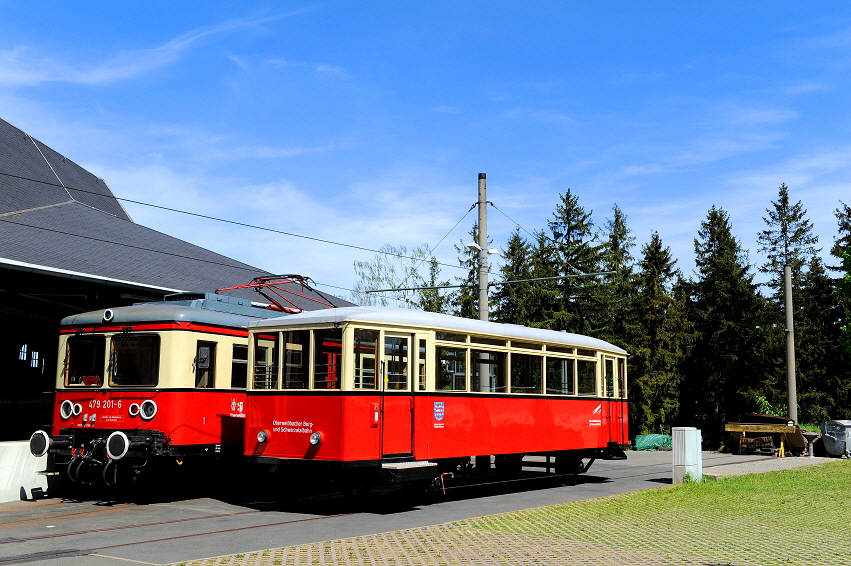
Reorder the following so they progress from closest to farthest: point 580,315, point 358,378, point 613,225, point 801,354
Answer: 1. point 358,378
2. point 580,315
3. point 801,354
4. point 613,225

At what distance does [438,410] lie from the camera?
14.0 m

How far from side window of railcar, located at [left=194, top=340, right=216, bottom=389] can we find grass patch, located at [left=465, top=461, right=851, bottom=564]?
5.49 metres

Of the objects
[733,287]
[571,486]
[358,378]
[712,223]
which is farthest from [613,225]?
[358,378]

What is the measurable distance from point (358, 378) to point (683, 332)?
121 feet

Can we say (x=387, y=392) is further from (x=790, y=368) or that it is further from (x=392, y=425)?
(x=790, y=368)

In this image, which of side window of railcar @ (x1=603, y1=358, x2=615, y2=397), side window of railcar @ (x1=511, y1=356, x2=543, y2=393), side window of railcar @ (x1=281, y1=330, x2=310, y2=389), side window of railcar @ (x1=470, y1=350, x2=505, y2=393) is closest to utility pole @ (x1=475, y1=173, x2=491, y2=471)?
side window of railcar @ (x1=603, y1=358, x2=615, y2=397)

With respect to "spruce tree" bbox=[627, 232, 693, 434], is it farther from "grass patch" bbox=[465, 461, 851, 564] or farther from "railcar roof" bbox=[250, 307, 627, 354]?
"railcar roof" bbox=[250, 307, 627, 354]

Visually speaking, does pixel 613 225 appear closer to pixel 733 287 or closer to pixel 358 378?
pixel 733 287

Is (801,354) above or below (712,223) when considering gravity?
below

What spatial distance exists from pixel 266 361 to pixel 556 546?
5951mm

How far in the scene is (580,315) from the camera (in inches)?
1815

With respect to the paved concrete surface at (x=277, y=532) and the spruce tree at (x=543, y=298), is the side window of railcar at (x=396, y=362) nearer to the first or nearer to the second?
the paved concrete surface at (x=277, y=532)

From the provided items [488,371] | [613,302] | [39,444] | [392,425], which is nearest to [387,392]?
[392,425]

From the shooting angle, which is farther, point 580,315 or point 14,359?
point 580,315
